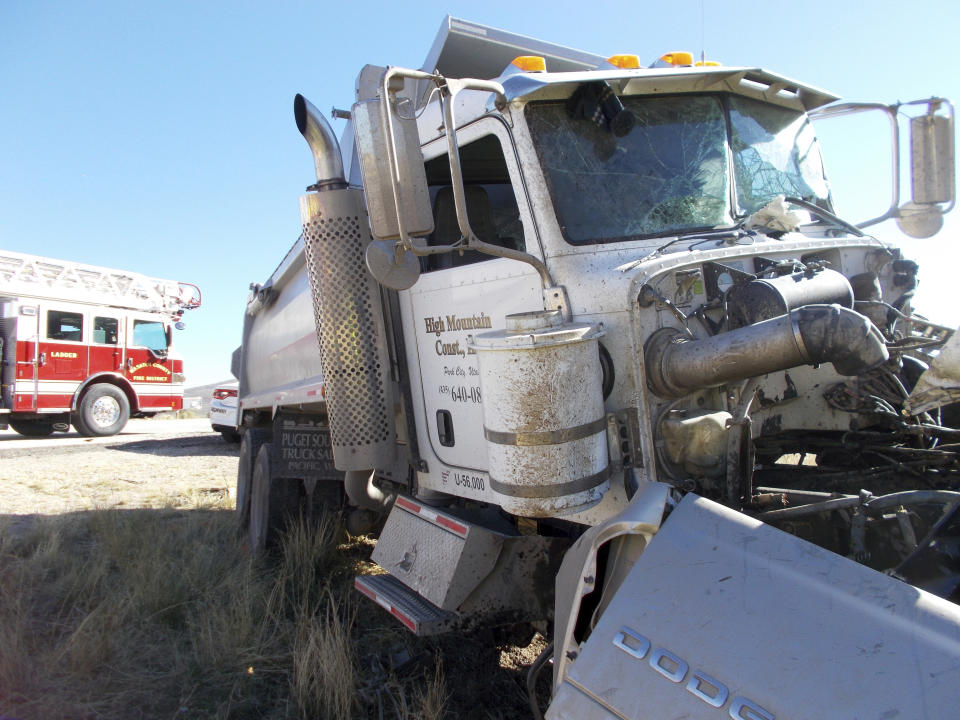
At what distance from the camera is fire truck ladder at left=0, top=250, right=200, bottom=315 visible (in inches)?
573

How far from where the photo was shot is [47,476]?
922cm

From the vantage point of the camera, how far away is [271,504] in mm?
5141

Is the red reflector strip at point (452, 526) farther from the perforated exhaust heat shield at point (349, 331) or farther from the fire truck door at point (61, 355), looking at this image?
the fire truck door at point (61, 355)

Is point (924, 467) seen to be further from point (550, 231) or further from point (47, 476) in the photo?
point (47, 476)

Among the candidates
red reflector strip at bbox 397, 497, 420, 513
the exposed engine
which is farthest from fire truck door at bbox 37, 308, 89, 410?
the exposed engine

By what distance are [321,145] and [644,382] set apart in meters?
2.28

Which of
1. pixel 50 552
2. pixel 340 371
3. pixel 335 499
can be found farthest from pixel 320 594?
pixel 50 552

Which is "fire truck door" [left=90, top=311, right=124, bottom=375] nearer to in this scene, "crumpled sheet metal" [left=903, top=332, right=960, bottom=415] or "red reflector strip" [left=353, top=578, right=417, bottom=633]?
"red reflector strip" [left=353, top=578, right=417, bottom=633]

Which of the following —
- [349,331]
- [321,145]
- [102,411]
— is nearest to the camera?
[349,331]

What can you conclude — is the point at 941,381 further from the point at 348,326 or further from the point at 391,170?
the point at 348,326

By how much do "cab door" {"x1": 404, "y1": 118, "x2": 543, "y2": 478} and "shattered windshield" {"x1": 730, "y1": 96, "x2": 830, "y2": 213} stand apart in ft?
3.32

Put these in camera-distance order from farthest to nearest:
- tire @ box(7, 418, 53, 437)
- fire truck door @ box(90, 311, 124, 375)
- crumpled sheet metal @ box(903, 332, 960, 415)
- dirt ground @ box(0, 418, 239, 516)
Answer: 1. tire @ box(7, 418, 53, 437)
2. fire truck door @ box(90, 311, 124, 375)
3. dirt ground @ box(0, 418, 239, 516)
4. crumpled sheet metal @ box(903, 332, 960, 415)

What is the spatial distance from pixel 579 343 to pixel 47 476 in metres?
9.17

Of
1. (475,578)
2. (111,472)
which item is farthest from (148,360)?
(475,578)
